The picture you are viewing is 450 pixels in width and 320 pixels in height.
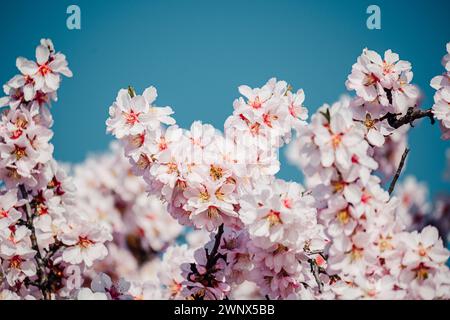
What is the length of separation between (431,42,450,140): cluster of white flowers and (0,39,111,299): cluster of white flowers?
1.52 m

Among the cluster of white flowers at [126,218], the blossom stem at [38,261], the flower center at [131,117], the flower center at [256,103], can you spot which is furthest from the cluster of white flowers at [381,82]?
the cluster of white flowers at [126,218]

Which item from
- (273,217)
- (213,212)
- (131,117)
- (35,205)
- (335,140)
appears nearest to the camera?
(335,140)

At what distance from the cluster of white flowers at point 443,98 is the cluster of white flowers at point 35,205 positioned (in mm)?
1522

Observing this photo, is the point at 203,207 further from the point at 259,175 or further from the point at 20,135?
the point at 20,135

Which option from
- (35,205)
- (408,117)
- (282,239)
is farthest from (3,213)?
(408,117)

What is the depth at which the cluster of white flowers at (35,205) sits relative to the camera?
2.45 m

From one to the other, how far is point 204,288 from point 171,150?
61cm

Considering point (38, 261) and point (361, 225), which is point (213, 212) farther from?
point (38, 261)

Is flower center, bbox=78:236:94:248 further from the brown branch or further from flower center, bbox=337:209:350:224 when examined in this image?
flower center, bbox=337:209:350:224

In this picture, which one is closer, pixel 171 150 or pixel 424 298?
pixel 424 298

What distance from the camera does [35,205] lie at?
266cm

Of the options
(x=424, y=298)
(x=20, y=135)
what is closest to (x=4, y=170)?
(x=20, y=135)

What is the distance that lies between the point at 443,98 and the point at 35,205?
190 centimetres

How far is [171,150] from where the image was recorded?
2.24m
